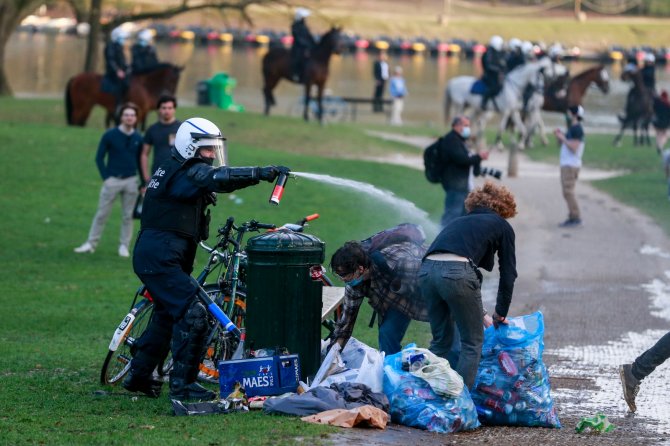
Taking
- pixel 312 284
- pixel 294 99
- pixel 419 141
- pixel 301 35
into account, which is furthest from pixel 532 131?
pixel 312 284

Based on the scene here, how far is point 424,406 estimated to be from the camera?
807 centimetres

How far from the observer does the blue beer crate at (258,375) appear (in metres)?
8.41

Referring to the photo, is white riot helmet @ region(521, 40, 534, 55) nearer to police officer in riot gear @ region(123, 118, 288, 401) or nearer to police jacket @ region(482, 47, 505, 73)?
police jacket @ region(482, 47, 505, 73)

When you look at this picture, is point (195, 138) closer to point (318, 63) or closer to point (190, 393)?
point (190, 393)

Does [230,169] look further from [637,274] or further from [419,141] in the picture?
[419,141]

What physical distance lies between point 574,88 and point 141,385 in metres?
28.3

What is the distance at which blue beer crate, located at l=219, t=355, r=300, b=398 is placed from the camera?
8.41 meters

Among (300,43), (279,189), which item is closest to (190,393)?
(279,189)

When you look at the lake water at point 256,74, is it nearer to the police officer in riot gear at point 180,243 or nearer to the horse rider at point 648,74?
the horse rider at point 648,74

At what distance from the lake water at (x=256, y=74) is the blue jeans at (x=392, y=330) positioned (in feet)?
71.4

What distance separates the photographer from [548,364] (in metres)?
10.9

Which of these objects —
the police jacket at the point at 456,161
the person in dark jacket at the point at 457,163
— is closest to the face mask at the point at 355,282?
the person in dark jacket at the point at 457,163

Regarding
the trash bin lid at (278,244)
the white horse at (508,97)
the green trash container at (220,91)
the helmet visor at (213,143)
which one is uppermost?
the helmet visor at (213,143)

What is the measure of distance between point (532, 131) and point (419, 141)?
3.18 meters
